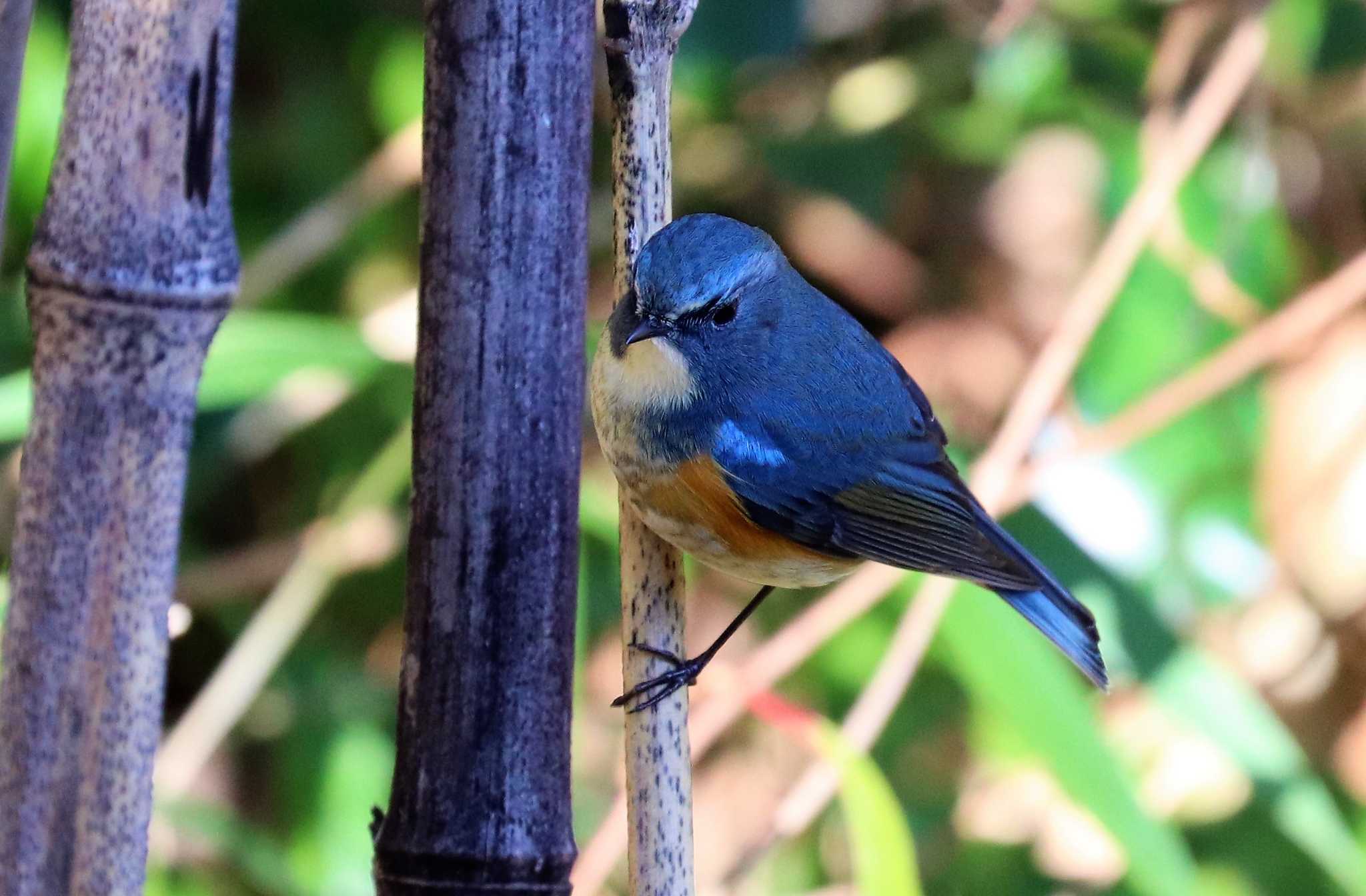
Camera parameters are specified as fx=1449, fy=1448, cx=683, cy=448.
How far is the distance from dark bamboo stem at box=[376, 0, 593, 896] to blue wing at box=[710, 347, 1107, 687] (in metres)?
0.79

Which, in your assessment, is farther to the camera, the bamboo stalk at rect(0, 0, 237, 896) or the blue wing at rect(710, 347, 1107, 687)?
the blue wing at rect(710, 347, 1107, 687)

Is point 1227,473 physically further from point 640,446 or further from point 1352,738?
point 640,446

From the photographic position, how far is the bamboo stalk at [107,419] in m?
0.63

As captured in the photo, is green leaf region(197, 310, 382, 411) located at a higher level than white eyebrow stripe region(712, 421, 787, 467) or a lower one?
higher

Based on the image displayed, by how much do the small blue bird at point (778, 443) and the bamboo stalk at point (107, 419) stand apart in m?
0.65

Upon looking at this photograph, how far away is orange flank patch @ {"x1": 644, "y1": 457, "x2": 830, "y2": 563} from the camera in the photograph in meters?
1.35

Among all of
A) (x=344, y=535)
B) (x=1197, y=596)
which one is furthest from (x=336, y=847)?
(x=1197, y=596)

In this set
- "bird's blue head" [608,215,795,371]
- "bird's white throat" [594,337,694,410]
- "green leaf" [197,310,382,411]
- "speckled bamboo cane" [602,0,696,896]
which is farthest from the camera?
"green leaf" [197,310,382,411]

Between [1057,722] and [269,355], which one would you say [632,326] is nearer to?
[269,355]

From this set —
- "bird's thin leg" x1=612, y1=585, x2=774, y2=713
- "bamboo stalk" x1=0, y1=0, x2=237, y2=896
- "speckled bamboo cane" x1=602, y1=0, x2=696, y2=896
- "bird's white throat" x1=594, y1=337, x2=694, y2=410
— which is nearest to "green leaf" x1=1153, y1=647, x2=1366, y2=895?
"bird's white throat" x1=594, y1=337, x2=694, y2=410

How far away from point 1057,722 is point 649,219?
953 millimetres

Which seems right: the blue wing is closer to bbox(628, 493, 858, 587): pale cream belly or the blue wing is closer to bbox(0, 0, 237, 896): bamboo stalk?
bbox(628, 493, 858, 587): pale cream belly

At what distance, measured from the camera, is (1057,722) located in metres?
1.66

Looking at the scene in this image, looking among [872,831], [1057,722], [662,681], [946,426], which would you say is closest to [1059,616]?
[1057,722]
